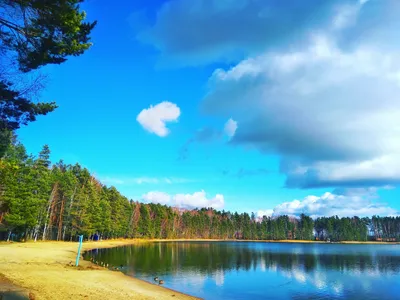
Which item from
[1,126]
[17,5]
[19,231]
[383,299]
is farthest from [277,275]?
[19,231]

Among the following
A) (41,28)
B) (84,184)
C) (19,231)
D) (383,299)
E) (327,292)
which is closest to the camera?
(41,28)

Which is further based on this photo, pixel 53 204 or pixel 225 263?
Answer: pixel 53 204

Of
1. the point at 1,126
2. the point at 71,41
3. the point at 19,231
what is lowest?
the point at 19,231

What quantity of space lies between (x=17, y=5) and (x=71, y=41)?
8.21ft

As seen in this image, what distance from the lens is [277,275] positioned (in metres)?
43.8

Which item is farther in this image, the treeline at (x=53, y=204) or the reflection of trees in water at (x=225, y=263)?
the treeline at (x=53, y=204)

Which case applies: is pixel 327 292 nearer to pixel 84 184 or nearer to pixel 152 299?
pixel 152 299

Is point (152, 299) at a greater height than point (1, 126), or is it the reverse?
point (1, 126)

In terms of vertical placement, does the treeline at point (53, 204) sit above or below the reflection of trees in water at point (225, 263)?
above

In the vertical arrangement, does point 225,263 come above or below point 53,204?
below

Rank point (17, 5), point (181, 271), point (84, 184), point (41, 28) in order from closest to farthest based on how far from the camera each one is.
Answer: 1. point (17, 5)
2. point (41, 28)
3. point (181, 271)
4. point (84, 184)

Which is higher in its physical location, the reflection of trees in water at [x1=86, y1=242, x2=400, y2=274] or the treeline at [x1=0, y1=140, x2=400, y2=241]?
the treeline at [x1=0, y1=140, x2=400, y2=241]

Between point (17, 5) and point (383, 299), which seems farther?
A: point (383, 299)

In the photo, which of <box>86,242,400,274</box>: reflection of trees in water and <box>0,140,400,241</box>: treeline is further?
<box>0,140,400,241</box>: treeline
